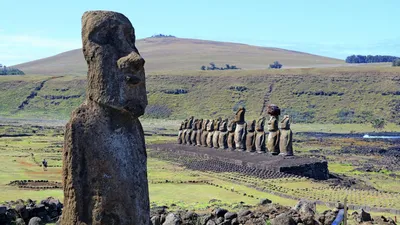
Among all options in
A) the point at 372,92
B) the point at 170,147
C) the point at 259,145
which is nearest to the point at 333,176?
A: the point at 259,145

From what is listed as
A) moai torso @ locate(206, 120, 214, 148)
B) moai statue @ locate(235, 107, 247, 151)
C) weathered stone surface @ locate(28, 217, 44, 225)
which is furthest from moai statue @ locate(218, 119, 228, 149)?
weathered stone surface @ locate(28, 217, 44, 225)

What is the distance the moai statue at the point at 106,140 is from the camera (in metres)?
8.23

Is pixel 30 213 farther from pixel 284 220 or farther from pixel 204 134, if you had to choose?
pixel 204 134

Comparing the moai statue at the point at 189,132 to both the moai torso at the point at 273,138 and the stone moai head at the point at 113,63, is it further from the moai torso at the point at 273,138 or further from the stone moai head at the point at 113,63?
the stone moai head at the point at 113,63

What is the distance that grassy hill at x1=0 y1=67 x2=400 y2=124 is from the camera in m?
93.6

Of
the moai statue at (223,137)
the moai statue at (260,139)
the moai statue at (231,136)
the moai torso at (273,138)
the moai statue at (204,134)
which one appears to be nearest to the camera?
the moai torso at (273,138)

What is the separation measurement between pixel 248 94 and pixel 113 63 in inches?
3802

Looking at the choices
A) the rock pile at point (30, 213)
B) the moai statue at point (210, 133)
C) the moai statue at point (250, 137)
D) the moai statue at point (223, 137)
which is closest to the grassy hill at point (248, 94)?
the moai statue at point (210, 133)

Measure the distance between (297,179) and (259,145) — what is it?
8603mm

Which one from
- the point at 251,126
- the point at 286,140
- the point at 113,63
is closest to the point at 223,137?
the point at 251,126

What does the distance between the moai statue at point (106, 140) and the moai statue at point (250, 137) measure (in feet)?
95.2

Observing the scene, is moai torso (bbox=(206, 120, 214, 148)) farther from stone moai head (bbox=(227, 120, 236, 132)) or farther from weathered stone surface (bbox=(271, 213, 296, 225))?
weathered stone surface (bbox=(271, 213, 296, 225))

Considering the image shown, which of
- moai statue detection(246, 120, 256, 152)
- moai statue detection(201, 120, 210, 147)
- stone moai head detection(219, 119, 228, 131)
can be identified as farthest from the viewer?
moai statue detection(201, 120, 210, 147)

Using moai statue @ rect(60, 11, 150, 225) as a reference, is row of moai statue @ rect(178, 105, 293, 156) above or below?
below
